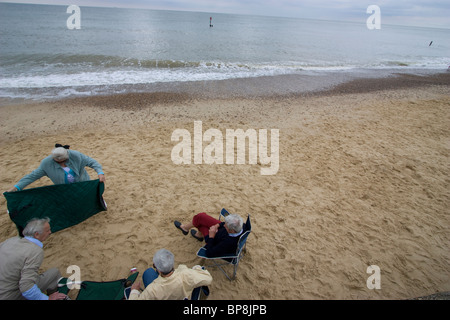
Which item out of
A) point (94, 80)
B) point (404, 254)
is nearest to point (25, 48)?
point (94, 80)

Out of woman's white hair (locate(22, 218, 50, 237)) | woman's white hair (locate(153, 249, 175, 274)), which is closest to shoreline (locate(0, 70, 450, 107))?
woman's white hair (locate(22, 218, 50, 237))

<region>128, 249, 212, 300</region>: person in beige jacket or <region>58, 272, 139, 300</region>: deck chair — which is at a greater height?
<region>128, 249, 212, 300</region>: person in beige jacket

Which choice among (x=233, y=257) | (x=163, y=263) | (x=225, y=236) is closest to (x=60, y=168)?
(x=163, y=263)

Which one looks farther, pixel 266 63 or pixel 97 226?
pixel 266 63

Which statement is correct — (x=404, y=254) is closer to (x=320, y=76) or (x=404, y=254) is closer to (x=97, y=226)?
(x=97, y=226)

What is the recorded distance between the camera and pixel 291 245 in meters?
3.92

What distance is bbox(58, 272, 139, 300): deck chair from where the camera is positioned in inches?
112

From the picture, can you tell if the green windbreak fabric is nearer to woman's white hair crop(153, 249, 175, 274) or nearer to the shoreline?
woman's white hair crop(153, 249, 175, 274)

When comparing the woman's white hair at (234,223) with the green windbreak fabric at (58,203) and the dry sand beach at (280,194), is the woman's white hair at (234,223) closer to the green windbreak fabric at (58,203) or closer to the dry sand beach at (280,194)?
the dry sand beach at (280,194)

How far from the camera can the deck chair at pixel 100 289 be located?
2.86 metres

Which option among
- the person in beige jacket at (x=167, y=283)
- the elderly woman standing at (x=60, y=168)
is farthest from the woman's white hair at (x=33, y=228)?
the person in beige jacket at (x=167, y=283)

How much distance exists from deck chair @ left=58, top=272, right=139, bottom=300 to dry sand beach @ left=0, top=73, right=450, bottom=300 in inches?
10.9
